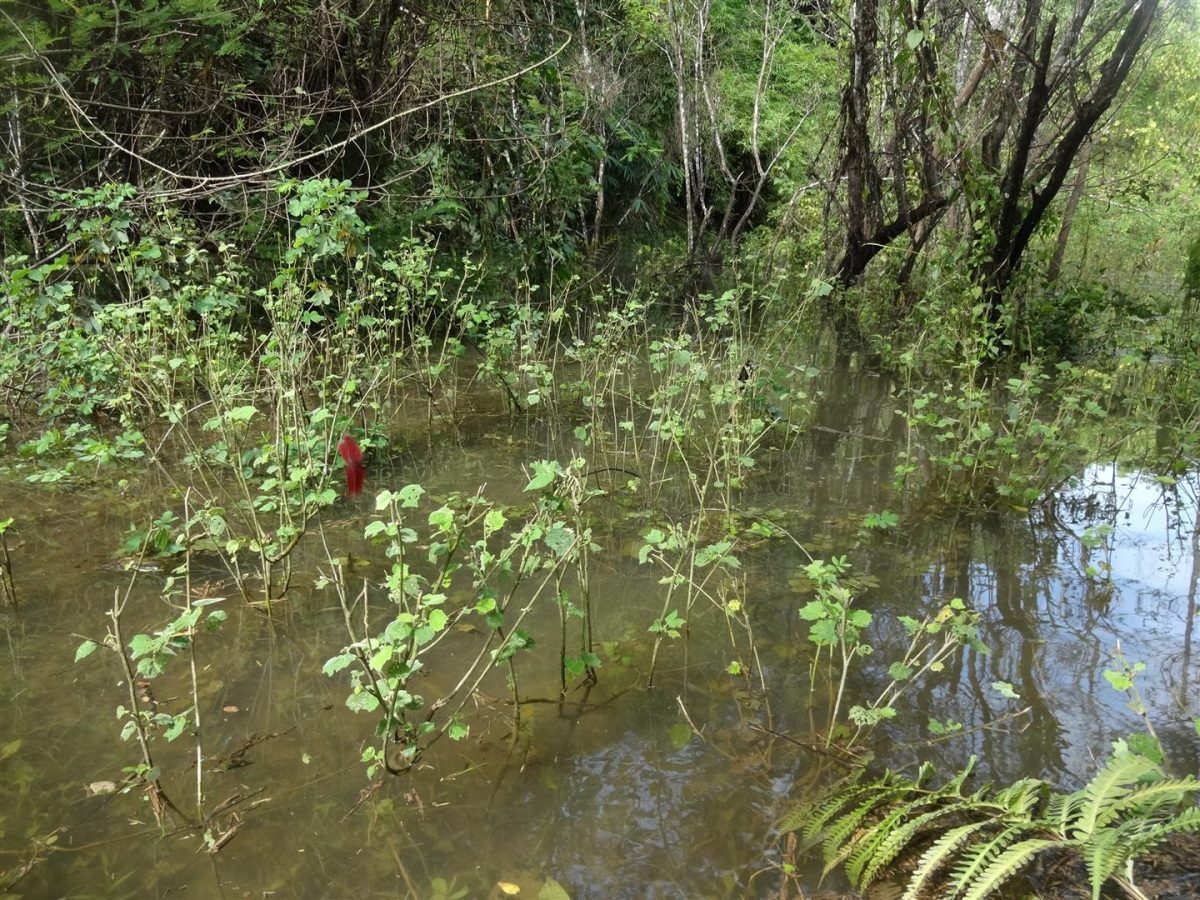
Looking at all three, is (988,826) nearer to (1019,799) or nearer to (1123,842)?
(1019,799)

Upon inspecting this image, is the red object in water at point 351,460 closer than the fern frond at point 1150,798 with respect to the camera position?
No

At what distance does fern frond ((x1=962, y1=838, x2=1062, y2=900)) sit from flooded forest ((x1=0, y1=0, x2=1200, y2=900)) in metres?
0.01

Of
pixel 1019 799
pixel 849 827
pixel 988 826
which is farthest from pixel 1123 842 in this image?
pixel 849 827

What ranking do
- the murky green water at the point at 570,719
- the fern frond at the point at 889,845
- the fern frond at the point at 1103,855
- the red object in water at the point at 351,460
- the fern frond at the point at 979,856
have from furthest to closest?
1. the red object in water at the point at 351,460
2. the murky green water at the point at 570,719
3. the fern frond at the point at 889,845
4. the fern frond at the point at 979,856
5. the fern frond at the point at 1103,855

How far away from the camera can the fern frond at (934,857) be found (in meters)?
1.81

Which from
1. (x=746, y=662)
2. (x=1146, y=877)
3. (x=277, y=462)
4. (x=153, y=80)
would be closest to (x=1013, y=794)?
(x=1146, y=877)

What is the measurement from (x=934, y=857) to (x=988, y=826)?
0.35 metres

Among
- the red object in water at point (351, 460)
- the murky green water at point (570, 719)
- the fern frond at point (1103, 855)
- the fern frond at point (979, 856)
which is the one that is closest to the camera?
the fern frond at point (1103, 855)

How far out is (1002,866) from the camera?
174 centimetres

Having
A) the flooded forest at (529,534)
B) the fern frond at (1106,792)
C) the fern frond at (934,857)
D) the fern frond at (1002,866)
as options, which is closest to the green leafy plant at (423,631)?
the flooded forest at (529,534)

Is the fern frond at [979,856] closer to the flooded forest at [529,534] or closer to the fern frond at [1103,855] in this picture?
the flooded forest at [529,534]

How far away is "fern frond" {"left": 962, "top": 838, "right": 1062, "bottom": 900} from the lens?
172 cm

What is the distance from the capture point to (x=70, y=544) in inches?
145

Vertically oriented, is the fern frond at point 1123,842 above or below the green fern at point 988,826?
above
